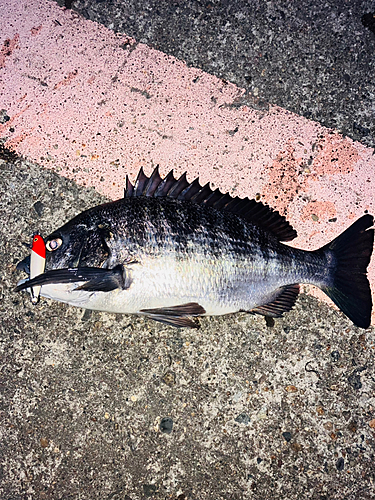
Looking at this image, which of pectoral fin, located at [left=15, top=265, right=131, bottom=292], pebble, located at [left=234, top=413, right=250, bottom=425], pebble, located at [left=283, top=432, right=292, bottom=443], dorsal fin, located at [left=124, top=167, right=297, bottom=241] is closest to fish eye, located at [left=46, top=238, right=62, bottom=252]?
pectoral fin, located at [left=15, top=265, right=131, bottom=292]

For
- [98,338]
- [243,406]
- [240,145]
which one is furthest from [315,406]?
[240,145]

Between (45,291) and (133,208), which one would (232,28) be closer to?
(133,208)

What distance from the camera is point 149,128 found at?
3.39 metres

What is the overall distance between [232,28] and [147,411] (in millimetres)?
3455

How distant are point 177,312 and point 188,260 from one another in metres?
0.38

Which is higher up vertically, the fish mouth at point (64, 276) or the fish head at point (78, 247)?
the fish head at point (78, 247)

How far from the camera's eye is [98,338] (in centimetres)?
319

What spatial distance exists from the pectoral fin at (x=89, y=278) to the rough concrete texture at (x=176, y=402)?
744 mm

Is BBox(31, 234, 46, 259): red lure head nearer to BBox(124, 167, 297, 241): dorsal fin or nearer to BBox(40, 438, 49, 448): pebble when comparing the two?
BBox(124, 167, 297, 241): dorsal fin

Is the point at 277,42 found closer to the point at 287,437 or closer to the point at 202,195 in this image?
the point at 202,195

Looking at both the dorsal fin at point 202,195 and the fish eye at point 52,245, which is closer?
the fish eye at point 52,245

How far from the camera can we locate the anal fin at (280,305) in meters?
2.96

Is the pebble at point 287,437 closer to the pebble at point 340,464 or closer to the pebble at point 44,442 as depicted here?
the pebble at point 340,464

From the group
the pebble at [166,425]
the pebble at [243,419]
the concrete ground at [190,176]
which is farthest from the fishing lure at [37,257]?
the pebble at [243,419]
